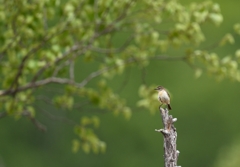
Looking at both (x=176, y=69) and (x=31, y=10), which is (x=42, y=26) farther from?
(x=176, y=69)

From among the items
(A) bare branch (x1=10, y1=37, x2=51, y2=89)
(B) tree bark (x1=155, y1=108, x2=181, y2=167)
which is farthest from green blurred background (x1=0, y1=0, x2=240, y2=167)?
(B) tree bark (x1=155, y1=108, x2=181, y2=167)

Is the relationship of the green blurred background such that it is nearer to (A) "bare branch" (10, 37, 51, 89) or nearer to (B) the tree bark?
(A) "bare branch" (10, 37, 51, 89)

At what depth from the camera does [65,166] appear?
5347cm

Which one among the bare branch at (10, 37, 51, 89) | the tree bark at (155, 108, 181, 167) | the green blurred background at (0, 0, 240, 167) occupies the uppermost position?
the green blurred background at (0, 0, 240, 167)

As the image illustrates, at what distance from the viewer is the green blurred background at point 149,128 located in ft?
175

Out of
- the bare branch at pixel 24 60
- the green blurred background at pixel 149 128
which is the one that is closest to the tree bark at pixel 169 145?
the bare branch at pixel 24 60

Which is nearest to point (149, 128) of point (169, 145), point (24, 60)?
point (24, 60)

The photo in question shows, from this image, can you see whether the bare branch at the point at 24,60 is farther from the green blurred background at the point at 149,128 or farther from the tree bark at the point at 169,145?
the green blurred background at the point at 149,128

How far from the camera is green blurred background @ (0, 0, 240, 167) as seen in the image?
53.2 m

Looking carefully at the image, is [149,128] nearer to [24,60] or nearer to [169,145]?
[24,60]

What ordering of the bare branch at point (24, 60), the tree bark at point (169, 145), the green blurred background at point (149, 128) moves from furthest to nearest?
the green blurred background at point (149, 128) < the bare branch at point (24, 60) < the tree bark at point (169, 145)

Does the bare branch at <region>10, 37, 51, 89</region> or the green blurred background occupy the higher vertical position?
the green blurred background

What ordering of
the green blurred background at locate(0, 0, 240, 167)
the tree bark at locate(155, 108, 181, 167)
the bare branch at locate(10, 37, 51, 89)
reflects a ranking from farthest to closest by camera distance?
the green blurred background at locate(0, 0, 240, 167), the bare branch at locate(10, 37, 51, 89), the tree bark at locate(155, 108, 181, 167)

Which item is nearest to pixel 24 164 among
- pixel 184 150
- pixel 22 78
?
pixel 184 150
